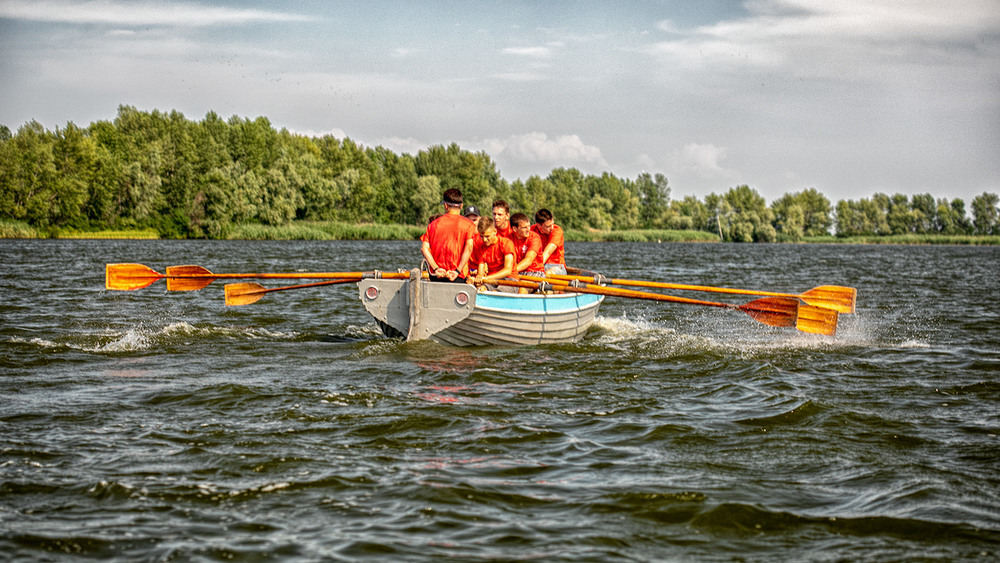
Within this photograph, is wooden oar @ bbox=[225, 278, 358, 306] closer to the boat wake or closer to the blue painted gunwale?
the blue painted gunwale

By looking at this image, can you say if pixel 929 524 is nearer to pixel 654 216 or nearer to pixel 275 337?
pixel 275 337

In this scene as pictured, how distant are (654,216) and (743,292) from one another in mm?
132854

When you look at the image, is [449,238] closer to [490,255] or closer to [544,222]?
[490,255]

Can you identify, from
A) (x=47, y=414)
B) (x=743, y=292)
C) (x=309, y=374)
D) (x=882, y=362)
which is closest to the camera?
(x=47, y=414)

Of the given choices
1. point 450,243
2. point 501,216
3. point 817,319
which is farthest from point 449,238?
point 817,319

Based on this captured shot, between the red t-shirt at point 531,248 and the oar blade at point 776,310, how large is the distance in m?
2.88

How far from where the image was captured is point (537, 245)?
1219 cm

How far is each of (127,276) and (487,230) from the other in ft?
16.6

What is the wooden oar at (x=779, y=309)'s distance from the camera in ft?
35.6

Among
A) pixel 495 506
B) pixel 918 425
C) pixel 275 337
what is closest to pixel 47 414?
pixel 495 506

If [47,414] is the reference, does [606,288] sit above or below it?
above

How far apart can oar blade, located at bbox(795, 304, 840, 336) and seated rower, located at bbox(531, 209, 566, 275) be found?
11.3 ft

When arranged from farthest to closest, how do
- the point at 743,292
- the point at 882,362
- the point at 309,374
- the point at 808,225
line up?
1. the point at 808,225
2. the point at 743,292
3. the point at 882,362
4. the point at 309,374

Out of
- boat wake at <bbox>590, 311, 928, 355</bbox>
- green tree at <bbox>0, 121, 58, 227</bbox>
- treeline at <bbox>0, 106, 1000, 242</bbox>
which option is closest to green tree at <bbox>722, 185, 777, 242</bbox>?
treeline at <bbox>0, 106, 1000, 242</bbox>
